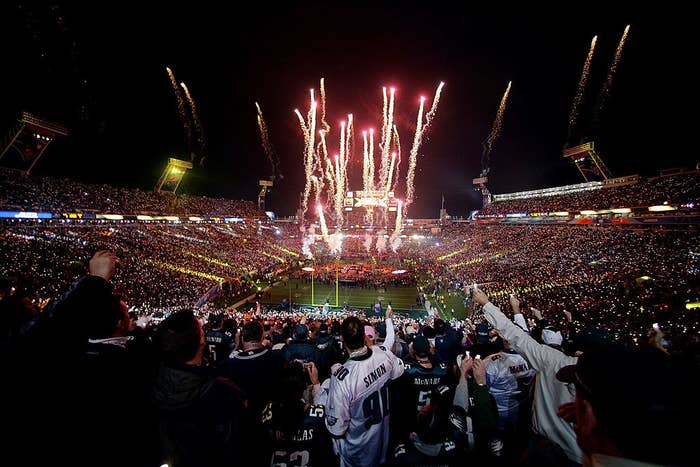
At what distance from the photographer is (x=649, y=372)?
942 mm

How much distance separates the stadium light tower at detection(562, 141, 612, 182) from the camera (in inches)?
1810

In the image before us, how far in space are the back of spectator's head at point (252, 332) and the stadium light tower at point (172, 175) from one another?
2467 inches

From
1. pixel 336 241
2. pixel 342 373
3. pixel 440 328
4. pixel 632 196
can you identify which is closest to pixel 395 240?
pixel 336 241

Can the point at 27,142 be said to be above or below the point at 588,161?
below

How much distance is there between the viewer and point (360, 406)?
2965mm

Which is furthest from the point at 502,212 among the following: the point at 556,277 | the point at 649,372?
the point at 649,372

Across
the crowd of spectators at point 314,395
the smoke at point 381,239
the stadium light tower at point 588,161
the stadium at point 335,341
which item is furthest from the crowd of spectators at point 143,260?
the stadium light tower at point 588,161

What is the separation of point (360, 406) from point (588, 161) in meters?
62.6

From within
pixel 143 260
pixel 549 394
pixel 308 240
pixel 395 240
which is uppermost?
pixel 395 240

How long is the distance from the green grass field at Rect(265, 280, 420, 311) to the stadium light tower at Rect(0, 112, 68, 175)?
3461 cm

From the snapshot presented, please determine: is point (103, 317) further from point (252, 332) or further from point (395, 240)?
point (395, 240)

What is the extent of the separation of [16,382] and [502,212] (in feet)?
226

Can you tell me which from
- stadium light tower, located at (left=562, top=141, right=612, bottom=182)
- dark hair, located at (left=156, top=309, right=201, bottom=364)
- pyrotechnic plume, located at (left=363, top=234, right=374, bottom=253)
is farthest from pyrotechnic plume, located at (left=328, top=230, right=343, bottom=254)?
dark hair, located at (left=156, top=309, right=201, bottom=364)

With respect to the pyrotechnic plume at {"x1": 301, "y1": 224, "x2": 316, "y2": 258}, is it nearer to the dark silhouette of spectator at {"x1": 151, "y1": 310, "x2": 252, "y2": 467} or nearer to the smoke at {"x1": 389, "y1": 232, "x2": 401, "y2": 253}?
the smoke at {"x1": 389, "y1": 232, "x2": 401, "y2": 253}
